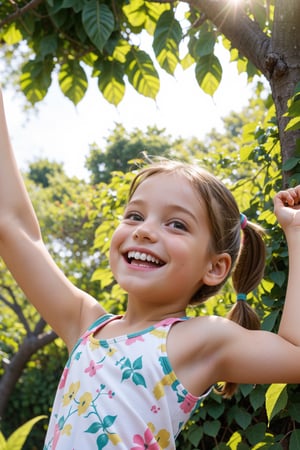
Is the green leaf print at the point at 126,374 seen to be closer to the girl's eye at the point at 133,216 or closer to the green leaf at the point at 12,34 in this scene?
the girl's eye at the point at 133,216

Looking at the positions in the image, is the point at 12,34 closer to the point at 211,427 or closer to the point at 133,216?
the point at 133,216

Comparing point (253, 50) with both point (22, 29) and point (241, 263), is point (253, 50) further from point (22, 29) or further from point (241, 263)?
point (22, 29)

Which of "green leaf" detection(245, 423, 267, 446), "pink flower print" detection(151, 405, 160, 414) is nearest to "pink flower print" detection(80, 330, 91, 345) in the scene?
"pink flower print" detection(151, 405, 160, 414)

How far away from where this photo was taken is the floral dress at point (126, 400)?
1215 mm

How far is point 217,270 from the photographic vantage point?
143 cm

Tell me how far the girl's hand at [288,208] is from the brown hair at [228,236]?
0.47ft

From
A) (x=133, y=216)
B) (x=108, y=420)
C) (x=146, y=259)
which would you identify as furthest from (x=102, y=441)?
(x=133, y=216)

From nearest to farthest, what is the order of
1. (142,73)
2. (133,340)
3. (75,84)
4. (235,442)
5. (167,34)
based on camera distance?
(133,340), (235,442), (167,34), (142,73), (75,84)

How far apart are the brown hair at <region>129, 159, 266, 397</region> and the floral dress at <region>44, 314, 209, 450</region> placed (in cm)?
22

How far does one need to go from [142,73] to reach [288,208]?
4.31ft

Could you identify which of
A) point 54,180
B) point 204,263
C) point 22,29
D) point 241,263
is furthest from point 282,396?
point 54,180

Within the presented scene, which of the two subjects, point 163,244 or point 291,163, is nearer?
point 163,244

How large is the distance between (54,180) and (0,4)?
42.7 feet

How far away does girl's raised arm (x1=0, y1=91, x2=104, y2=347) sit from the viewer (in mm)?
1478
